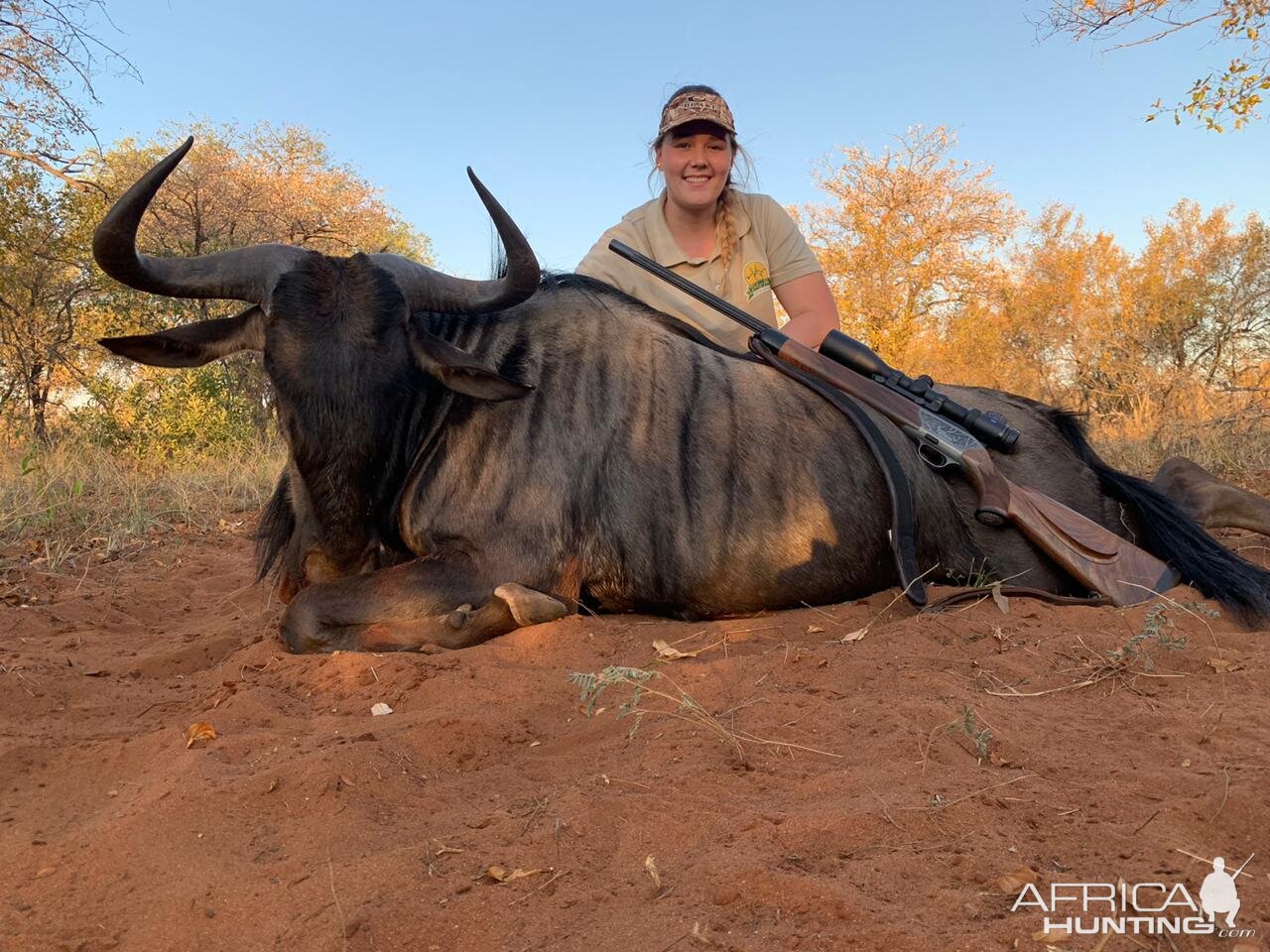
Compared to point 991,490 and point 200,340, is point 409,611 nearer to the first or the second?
point 200,340

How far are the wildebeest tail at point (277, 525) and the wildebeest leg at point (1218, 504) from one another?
4263 mm

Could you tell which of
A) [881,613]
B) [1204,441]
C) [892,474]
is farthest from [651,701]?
[1204,441]

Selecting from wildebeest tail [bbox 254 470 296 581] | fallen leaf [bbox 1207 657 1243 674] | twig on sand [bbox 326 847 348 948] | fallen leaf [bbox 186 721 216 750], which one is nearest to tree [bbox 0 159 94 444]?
wildebeest tail [bbox 254 470 296 581]

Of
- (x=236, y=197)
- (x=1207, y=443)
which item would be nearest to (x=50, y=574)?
(x=1207, y=443)

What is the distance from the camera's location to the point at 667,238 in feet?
17.6

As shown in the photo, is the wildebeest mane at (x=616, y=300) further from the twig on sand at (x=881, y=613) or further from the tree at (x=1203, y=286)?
the tree at (x=1203, y=286)

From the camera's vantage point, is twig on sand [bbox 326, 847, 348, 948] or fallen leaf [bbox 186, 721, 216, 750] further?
fallen leaf [bbox 186, 721, 216, 750]

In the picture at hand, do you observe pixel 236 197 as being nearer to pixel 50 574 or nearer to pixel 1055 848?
pixel 50 574

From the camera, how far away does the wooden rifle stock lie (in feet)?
12.1

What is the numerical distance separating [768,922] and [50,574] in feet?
15.3

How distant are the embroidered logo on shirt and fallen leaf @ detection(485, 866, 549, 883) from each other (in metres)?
4.28

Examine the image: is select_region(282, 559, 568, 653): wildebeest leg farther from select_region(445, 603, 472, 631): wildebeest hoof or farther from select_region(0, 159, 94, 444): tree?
select_region(0, 159, 94, 444): tree

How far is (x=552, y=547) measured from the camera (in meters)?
3.56

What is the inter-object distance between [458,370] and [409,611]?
931 millimetres
